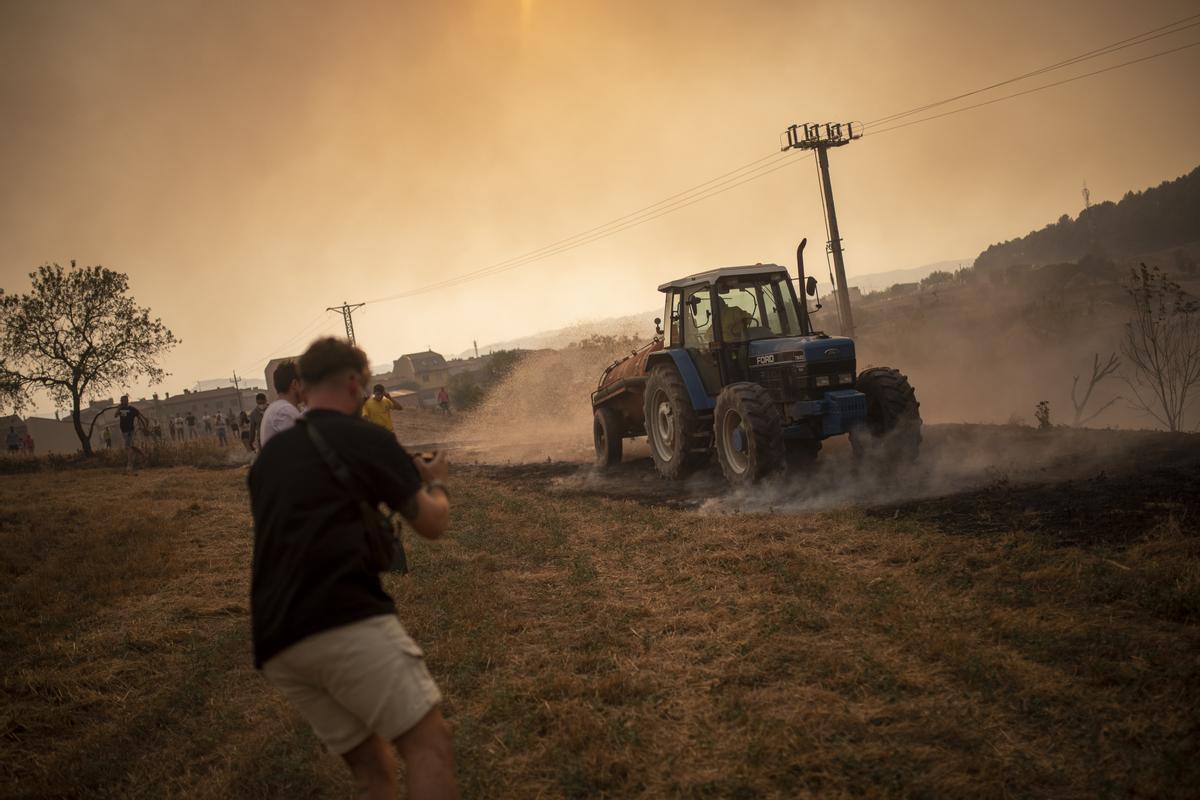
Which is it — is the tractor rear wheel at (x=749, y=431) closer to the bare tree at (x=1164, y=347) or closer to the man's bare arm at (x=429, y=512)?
the bare tree at (x=1164, y=347)

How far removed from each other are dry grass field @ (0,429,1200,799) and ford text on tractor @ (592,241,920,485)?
149 cm

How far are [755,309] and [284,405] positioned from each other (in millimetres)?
6830

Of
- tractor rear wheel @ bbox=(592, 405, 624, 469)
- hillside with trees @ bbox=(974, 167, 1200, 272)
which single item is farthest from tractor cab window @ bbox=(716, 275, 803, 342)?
hillside with trees @ bbox=(974, 167, 1200, 272)

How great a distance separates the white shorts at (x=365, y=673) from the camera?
7.41 feet

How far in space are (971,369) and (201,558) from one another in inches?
905

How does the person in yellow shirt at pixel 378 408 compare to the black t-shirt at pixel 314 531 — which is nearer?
the black t-shirt at pixel 314 531

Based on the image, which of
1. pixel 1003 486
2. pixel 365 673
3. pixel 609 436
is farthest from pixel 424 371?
pixel 365 673

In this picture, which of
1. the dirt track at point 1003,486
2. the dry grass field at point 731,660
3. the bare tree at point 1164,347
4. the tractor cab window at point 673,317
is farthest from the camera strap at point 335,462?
the bare tree at point 1164,347

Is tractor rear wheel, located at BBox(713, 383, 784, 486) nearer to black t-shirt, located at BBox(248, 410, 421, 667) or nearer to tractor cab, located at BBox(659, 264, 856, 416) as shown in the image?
tractor cab, located at BBox(659, 264, 856, 416)

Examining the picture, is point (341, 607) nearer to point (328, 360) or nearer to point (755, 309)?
point (328, 360)

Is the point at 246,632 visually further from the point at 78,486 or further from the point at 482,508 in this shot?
the point at 78,486

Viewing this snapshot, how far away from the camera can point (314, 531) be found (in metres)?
2.29

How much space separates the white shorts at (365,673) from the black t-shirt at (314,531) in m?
0.04

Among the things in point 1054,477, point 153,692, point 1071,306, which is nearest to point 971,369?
point 1071,306
